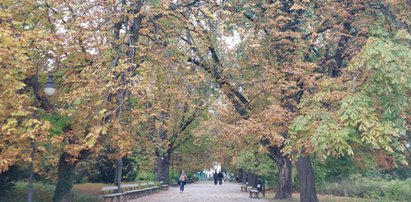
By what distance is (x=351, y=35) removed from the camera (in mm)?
16578

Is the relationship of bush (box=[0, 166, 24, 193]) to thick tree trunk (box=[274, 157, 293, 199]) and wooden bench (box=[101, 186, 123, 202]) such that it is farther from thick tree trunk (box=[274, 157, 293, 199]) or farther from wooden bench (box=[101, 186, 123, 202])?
thick tree trunk (box=[274, 157, 293, 199])

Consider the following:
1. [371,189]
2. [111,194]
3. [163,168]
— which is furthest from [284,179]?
[163,168]

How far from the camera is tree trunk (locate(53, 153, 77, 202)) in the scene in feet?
51.2

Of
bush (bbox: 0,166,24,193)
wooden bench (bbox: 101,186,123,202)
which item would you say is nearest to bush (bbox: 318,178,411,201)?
wooden bench (bbox: 101,186,123,202)

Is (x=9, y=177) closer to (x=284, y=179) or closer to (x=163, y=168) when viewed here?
(x=284, y=179)

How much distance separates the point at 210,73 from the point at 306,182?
570cm

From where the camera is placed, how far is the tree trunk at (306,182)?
18516 millimetres

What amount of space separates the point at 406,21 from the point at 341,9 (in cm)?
219

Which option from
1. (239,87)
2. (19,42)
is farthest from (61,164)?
(239,87)

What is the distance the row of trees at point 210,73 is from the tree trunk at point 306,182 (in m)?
0.04

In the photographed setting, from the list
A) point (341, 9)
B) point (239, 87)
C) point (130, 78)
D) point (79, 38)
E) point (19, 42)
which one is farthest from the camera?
point (239, 87)

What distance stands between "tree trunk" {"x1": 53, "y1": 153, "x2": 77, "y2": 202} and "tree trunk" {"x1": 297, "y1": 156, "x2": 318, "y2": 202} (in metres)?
8.52

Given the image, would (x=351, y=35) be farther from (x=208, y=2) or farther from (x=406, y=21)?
(x=208, y=2)

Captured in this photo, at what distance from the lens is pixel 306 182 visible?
18656mm
